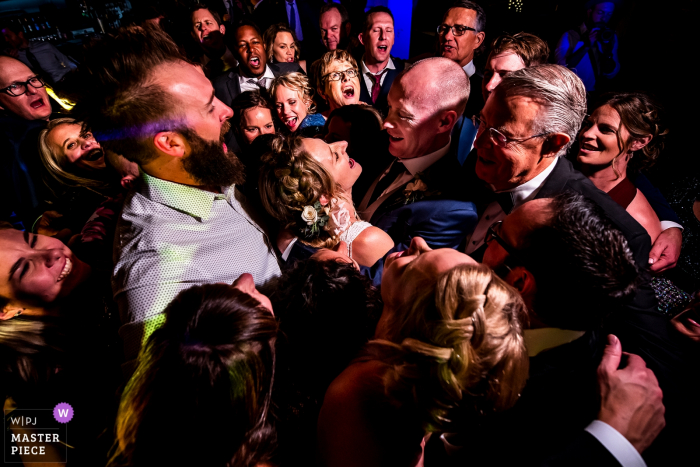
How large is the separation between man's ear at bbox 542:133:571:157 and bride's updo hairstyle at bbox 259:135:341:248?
4.25ft

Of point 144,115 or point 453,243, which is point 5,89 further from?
point 453,243

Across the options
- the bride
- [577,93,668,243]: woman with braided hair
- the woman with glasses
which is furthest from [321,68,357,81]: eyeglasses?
[577,93,668,243]: woman with braided hair

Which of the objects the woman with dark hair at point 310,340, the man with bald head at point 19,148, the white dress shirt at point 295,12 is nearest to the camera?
the woman with dark hair at point 310,340

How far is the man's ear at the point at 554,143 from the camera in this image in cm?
175

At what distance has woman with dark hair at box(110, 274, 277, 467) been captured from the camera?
2.82 ft

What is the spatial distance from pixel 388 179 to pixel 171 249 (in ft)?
5.38

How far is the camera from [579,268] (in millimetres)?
1209

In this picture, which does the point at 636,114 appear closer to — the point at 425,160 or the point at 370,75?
the point at 425,160

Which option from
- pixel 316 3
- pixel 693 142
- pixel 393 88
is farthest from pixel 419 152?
pixel 316 3

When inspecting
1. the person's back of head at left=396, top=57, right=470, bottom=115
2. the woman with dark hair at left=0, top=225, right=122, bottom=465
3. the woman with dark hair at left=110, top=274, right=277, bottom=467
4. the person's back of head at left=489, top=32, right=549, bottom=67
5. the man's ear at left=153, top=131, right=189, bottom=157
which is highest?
the person's back of head at left=489, top=32, right=549, bottom=67

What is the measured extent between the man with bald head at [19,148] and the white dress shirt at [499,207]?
3.87 metres

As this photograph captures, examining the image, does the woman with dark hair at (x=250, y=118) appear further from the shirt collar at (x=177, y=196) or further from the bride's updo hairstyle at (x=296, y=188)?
the shirt collar at (x=177, y=196)

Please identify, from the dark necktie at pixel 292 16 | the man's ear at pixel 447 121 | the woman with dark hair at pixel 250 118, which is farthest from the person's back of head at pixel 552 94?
the dark necktie at pixel 292 16

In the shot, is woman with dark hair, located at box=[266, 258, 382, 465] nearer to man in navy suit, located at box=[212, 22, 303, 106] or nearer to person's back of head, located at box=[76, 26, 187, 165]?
person's back of head, located at box=[76, 26, 187, 165]
